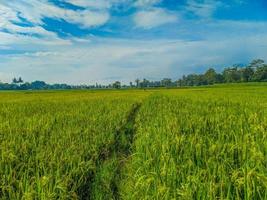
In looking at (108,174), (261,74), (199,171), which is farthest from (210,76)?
(199,171)

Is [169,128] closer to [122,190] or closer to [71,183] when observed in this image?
[122,190]

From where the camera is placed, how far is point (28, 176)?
3879mm

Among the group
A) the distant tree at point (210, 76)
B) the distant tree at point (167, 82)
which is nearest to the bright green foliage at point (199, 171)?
the distant tree at point (210, 76)

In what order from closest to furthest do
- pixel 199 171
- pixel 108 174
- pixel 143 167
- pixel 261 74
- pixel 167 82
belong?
pixel 199 171 < pixel 143 167 < pixel 108 174 < pixel 261 74 < pixel 167 82

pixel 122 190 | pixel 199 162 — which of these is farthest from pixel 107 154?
pixel 199 162

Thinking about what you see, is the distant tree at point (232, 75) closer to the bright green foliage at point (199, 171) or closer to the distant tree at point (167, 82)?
the distant tree at point (167, 82)

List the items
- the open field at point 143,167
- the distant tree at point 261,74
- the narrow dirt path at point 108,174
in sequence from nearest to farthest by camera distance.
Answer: the open field at point 143,167 → the narrow dirt path at point 108,174 → the distant tree at point 261,74

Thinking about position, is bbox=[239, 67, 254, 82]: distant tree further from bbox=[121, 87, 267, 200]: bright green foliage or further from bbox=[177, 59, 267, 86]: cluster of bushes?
bbox=[121, 87, 267, 200]: bright green foliage

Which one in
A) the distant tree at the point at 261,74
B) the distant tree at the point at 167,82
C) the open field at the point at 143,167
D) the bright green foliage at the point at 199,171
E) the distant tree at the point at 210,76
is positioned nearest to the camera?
the bright green foliage at the point at 199,171

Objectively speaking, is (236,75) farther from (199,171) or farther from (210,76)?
(199,171)

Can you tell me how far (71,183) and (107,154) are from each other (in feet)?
7.94

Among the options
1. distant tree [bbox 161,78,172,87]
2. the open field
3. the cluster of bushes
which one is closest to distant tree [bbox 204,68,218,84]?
the cluster of bushes

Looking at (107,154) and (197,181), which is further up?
(197,181)

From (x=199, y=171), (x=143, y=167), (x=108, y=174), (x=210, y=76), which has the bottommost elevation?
(x=108, y=174)
